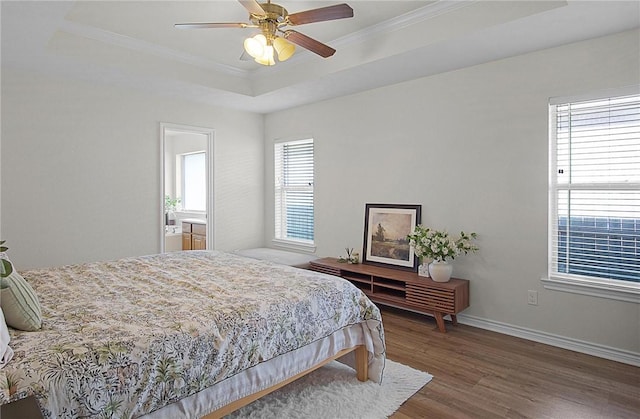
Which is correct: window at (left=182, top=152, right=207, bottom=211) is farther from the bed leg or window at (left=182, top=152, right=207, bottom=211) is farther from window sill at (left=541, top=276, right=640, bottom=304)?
window sill at (left=541, top=276, right=640, bottom=304)

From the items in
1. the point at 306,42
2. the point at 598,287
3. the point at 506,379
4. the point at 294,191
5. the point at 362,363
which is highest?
the point at 306,42

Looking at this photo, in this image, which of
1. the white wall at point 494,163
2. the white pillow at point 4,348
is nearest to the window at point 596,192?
the white wall at point 494,163

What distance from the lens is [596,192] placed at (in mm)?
2984

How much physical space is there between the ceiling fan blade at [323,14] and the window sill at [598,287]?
8.62 feet

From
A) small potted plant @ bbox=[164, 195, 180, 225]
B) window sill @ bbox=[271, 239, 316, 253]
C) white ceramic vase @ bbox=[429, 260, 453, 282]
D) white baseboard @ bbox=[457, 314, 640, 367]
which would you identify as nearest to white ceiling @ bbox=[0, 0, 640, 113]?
white ceramic vase @ bbox=[429, 260, 453, 282]

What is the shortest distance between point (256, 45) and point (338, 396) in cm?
234

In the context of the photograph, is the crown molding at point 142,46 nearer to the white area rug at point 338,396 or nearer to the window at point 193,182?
the window at point 193,182

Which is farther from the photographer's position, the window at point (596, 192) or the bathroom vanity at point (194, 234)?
the bathroom vanity at point (194, 234)

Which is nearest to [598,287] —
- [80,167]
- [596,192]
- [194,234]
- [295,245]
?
[596,192]

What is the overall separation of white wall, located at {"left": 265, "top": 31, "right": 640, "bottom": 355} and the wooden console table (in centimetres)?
32

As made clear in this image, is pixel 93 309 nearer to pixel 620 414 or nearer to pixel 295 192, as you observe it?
pixel 620 414

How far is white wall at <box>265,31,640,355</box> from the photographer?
2.94 metres

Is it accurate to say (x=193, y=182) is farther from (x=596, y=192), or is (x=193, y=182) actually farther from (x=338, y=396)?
(x=596, y=192)

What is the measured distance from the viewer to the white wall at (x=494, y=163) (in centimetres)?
294
